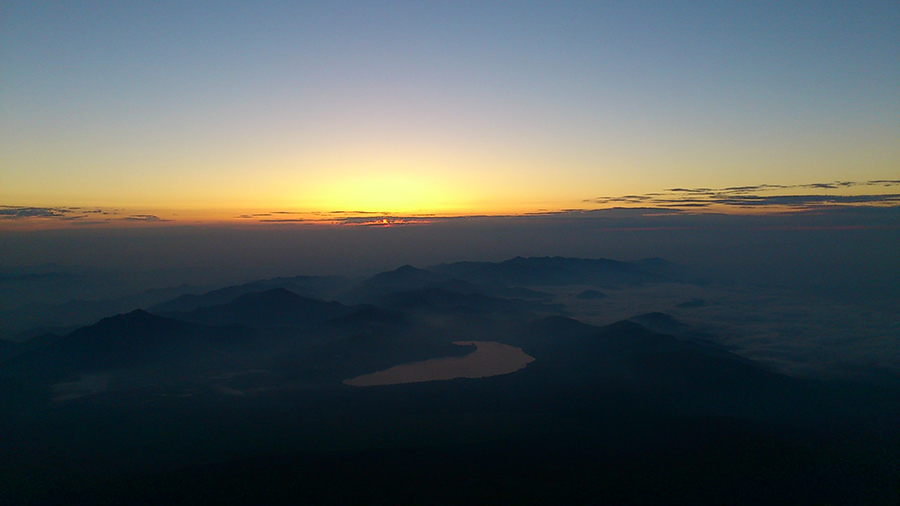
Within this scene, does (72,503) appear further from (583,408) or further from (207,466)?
(583,408)

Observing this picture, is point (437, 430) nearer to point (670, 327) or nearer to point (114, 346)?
point (114, 346)

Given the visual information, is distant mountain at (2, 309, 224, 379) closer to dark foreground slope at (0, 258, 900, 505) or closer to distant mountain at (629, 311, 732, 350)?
dark foreground slope at (0, 258, 900, 505)

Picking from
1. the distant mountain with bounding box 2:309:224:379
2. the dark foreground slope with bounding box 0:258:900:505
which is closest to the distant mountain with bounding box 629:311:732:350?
the dark foreground slope with bounding box 0:258:900:505

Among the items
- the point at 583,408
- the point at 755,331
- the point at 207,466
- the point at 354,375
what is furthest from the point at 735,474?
the point at 755,331

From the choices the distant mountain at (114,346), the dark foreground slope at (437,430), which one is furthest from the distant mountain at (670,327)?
the distant mountain at (114,346)

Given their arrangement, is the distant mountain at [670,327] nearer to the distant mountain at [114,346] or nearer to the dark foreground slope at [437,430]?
the dark foreground slope at [437,430]

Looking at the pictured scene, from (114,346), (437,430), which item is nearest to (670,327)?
(437,430)

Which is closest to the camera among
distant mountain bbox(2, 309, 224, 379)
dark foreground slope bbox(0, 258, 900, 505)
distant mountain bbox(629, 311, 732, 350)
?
dark foreground slope bbox(0, 258, 900, 505)

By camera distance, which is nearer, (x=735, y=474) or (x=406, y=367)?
(x=735, y=474)
